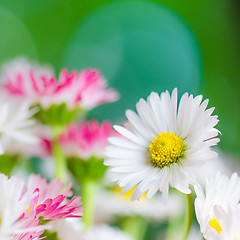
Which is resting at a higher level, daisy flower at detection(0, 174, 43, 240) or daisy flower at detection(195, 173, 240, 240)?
daisy flower at detection(195, 173, 240, 240)

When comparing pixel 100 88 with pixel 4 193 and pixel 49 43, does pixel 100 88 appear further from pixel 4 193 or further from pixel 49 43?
pixel 49 43

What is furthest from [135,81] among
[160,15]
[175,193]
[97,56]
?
[175,193]

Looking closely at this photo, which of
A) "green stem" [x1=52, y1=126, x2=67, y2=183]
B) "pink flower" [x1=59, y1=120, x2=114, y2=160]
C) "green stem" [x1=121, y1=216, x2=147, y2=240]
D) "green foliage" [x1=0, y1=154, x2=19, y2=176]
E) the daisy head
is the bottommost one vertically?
"green stem" [x1=121, y1=216, x2=147, y2=240]

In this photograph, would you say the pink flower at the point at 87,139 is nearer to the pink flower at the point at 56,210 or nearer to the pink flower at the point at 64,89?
the pink flower at the point at 64,89

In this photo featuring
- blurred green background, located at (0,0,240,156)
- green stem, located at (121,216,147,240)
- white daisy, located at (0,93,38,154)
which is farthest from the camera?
blurred green background, located at (0,0,240,156)

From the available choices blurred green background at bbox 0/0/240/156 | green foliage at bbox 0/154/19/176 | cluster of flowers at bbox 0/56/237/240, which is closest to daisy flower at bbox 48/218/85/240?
cluster of flowers at bbox 0/56/237/240

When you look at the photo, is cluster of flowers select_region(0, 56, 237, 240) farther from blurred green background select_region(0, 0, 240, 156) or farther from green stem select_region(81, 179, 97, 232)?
blurred green background select_region(0, 0, 240, 156)

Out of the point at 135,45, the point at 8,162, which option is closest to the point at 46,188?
the point at 8,162
